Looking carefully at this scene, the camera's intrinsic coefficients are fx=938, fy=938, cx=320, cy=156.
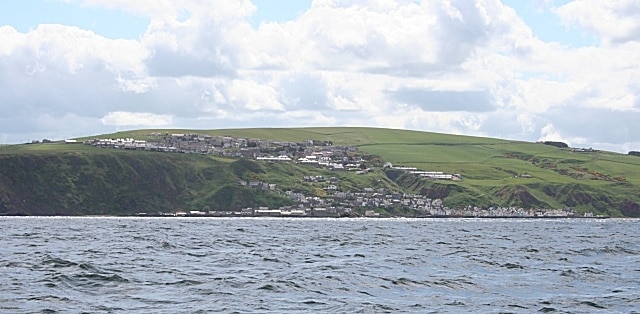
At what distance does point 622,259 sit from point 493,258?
41.3ft

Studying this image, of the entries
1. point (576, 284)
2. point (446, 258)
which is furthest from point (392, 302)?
point (446, 258)

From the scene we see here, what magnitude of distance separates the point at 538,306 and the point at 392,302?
800 cm

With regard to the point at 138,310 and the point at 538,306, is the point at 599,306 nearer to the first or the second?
the point at 538,306

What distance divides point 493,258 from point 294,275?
1025 inches

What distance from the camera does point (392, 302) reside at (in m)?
52.3

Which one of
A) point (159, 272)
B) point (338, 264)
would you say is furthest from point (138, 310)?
point (338, 264)

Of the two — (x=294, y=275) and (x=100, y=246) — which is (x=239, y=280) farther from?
(x=100, y=246)

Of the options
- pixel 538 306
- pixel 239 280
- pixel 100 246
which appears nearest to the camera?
pixel 538 306

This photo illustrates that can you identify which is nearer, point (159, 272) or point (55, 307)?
Answer: point (55, 307)

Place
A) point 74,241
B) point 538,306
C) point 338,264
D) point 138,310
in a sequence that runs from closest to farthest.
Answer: point 138,310 < point 538,306 < point 338,264 < point 74,241

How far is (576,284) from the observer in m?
62.7

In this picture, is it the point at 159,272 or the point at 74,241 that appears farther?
the point at 74,241

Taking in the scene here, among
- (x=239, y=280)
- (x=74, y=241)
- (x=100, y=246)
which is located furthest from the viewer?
(x=74, y=241)

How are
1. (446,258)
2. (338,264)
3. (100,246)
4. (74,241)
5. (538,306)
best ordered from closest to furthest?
(538,306)
(338,264)
(446,258)
(100,246)
(74,241)
